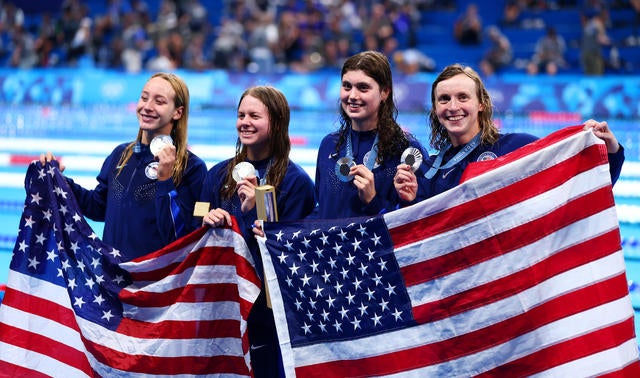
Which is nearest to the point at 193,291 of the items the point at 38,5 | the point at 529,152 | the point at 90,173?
the point at 529,152

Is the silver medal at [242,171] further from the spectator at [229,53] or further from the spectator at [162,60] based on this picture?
the spectator at [229,53]

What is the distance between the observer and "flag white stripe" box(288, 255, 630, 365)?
12.6 ft

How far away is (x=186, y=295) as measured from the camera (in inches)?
171

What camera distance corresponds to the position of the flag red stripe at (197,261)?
4285 mm

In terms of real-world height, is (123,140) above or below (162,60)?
below

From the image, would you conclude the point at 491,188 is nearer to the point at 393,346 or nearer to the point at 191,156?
the point at 393,346

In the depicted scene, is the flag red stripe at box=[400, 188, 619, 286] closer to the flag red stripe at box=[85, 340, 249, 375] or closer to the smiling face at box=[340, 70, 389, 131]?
the smiling face at box=[340, 70, 389, 131]

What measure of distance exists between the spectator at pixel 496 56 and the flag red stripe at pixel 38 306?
1563cm

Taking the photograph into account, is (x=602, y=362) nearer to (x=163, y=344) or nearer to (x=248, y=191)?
(x=248, y=191)

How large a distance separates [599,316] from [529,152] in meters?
0.77

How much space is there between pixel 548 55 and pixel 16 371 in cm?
1649

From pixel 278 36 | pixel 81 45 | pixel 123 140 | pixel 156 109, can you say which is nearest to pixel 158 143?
pixel 156 109

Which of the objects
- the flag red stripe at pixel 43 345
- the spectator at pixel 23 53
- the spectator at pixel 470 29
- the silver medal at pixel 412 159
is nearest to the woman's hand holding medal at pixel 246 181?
the silver medal at pixel 412 159

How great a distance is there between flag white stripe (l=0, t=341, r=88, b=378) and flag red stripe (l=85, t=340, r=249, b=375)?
1.19 feet
